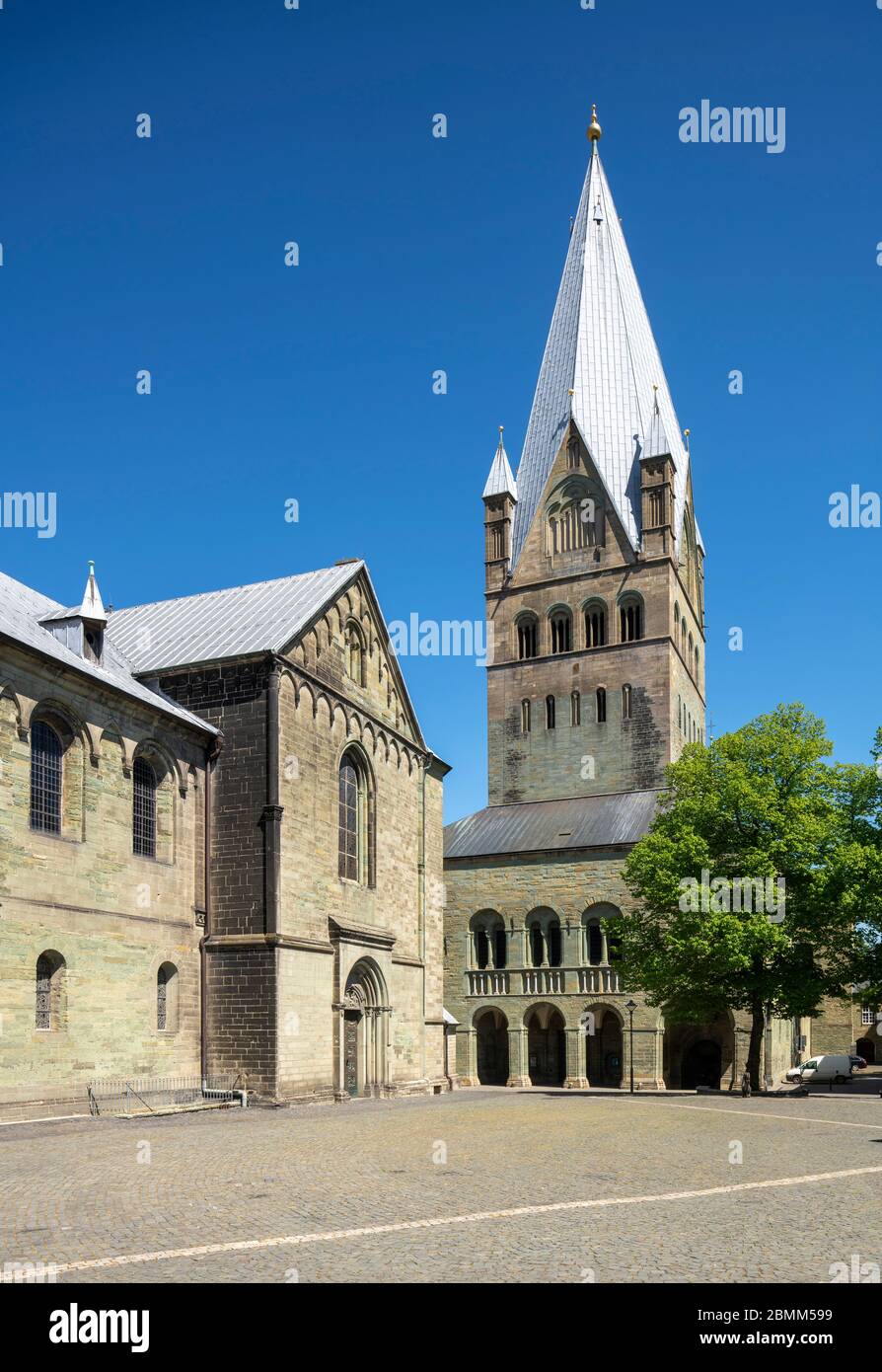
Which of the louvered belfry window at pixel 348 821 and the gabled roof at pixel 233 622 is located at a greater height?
the gabled roof at pixel 233 622

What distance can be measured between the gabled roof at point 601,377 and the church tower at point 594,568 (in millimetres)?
97

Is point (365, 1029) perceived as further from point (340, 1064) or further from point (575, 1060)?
point (575, 1060)

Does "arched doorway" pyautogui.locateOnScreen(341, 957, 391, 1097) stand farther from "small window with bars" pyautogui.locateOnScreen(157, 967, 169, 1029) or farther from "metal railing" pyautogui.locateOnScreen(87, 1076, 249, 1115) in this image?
"small window with bars" pyautogui.locateOnScreen(157, 967, 169, 1029)

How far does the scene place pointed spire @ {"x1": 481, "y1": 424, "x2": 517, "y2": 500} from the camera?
73062 mm

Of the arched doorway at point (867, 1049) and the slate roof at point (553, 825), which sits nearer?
the slate roof at point (553, 825)

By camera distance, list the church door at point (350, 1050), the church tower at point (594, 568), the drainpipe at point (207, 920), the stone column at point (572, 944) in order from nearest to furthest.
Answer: the drainpipe at point (207, 920) < the church door at point (350, 1050) < the stone column at point (572, 944) < the church tower at point (594, 568)

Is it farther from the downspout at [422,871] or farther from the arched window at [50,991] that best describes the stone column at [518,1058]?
the arched window at [50,991]

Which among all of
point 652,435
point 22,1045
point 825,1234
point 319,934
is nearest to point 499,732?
point 652,435

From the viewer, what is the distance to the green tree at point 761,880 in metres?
35.8

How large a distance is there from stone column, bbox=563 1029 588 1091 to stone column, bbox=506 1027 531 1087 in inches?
81.7

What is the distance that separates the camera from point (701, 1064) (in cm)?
5647

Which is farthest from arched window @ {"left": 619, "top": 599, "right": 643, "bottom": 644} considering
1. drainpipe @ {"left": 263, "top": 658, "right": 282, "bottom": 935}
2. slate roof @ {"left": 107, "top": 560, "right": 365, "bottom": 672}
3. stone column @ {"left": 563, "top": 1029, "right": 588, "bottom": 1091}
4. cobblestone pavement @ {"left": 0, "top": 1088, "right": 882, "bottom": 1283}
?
cobblestone pavement @ {"left": 0, "top": 1088, "right": 882, "bottom": 1283}

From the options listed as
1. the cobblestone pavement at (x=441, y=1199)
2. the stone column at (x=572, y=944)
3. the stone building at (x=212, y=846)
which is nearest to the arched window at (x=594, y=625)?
the stone column at (x=572, y=944)
